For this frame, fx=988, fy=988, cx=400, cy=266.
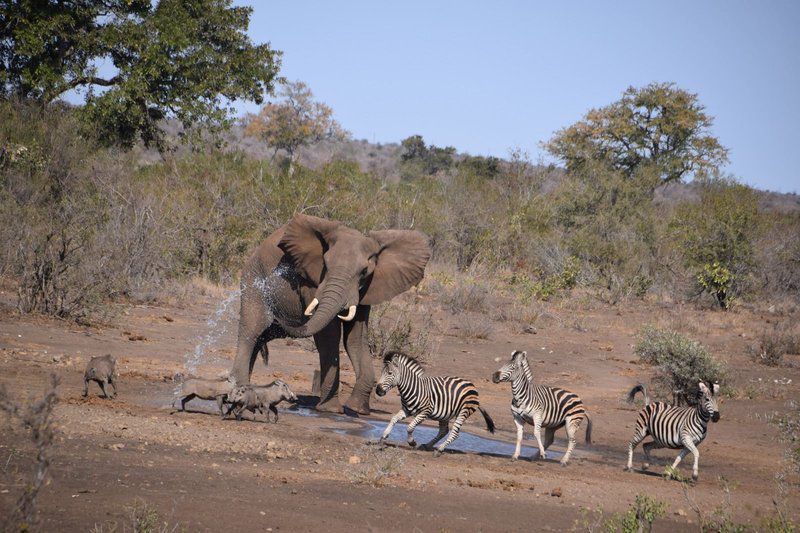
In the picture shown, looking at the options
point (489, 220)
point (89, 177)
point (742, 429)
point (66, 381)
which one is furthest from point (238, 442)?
point (489, 220)

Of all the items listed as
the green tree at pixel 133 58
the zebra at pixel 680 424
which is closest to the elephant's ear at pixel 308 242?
the zebra at pixel 680 424

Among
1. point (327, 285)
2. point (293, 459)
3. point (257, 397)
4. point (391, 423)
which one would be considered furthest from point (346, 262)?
point (293, 459)

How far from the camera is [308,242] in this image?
13008 mm

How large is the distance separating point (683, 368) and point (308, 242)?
7.25m

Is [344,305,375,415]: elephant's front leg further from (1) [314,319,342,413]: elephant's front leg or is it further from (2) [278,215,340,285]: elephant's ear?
(2) [278,215,340,285]: elephant's ear

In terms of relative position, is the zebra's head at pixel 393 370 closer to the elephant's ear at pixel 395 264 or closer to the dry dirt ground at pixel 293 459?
the dry dirt ground at pixel 293 459

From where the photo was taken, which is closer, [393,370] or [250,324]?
[393,370]

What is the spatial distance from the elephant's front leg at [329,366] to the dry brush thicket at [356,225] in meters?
6.11

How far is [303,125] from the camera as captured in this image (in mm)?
70062

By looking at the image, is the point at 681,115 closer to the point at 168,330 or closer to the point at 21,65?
the point at 21,65

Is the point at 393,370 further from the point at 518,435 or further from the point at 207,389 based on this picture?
the point at 207,389

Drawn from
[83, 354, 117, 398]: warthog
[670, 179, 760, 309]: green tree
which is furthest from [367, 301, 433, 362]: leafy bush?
[670, 179, 760, 309]: green tree

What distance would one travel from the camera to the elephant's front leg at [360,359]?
42.7 feet

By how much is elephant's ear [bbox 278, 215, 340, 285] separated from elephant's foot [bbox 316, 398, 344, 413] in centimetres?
160
